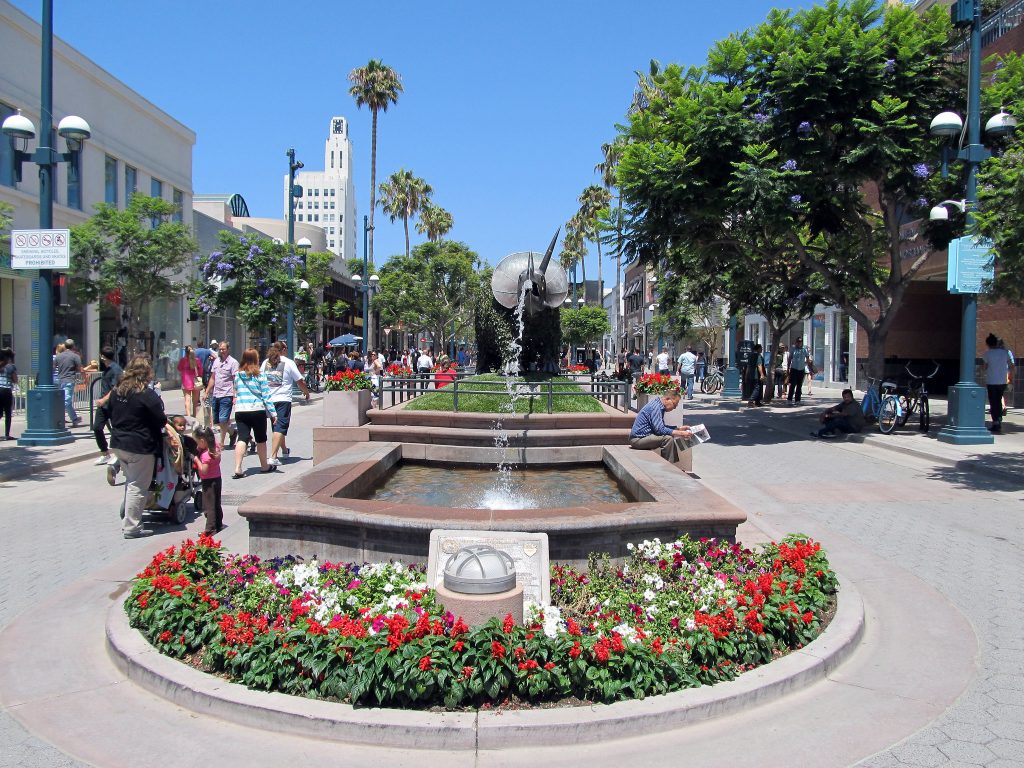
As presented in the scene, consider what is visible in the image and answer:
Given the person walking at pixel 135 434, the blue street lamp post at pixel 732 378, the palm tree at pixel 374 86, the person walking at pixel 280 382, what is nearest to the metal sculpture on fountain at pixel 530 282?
the person walking at pixel 280 382

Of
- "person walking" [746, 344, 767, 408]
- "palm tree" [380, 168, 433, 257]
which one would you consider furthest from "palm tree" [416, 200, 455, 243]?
"person walking" [746, 344, 767, 408]

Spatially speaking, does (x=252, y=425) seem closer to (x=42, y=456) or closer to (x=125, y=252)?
(x=42, y=456)

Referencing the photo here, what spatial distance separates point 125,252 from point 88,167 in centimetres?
480

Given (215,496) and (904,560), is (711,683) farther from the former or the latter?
(215,496)

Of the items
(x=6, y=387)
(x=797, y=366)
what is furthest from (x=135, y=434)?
(x=797, y=366)

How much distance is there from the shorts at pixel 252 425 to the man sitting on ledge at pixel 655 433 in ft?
17.8

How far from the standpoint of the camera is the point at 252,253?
2733cm

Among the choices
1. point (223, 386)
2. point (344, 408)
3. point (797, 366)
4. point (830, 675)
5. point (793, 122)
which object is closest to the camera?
point (830, 675)

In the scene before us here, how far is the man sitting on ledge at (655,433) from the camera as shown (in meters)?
9.55

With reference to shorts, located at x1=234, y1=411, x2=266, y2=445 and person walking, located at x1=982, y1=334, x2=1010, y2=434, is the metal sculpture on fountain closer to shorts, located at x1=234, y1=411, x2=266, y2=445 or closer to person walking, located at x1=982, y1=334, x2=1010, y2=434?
shorts, located at x1=234, y1=411, x2=266, y2=445

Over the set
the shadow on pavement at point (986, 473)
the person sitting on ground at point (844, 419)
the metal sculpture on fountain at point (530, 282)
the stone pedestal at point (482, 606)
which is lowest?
the shadow on pavement at point (986, 473)

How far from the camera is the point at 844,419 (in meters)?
16.8

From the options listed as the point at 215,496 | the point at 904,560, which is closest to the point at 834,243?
the point at 904,560

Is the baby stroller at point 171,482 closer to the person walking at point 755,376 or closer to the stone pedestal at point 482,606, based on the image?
A: the stone pedestal at point 482,606
